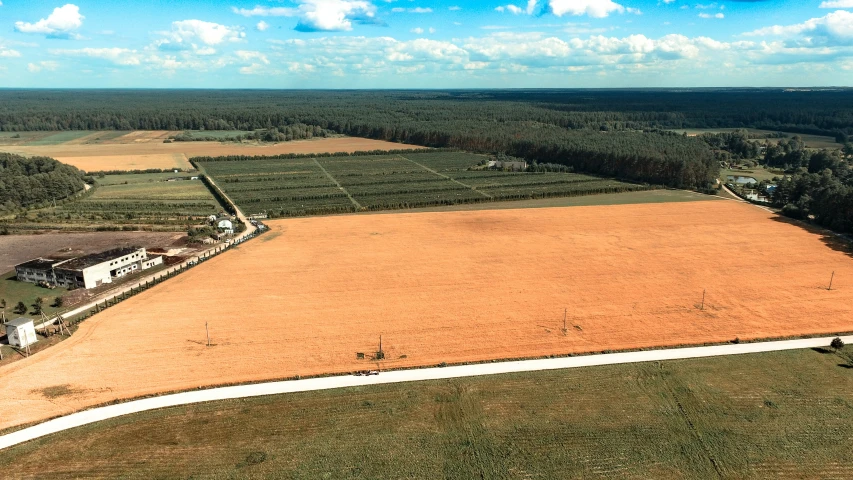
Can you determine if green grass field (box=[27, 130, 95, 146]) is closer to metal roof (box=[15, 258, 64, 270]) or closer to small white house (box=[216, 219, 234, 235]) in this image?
small white house (box=[216, 219, 234, 235])

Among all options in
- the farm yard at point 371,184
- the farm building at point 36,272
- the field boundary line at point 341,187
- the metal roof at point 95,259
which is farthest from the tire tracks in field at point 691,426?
the field boundary line at point 341,187

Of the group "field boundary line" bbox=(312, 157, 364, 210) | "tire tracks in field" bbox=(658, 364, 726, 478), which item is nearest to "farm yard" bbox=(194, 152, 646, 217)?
"field boundary line" bbox=(312, 157, 364, 210)

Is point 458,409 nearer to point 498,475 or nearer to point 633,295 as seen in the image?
point 498,475

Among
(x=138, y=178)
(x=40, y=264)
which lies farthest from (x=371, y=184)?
A: (x=40, y=264)

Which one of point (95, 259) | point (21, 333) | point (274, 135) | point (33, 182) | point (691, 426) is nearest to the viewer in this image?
point (691, 426)

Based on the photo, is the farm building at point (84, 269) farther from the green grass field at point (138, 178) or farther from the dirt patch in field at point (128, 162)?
the dirt patch in field at point (128, 162)

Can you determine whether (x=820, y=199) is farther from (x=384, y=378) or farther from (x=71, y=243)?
(x=71, y=243)
